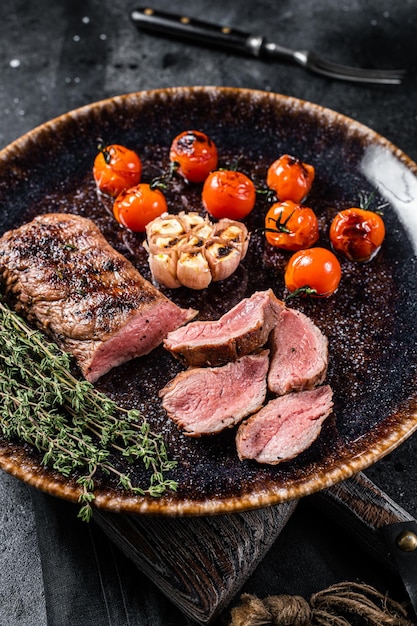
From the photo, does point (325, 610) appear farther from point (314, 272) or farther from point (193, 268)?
point (193, 268)

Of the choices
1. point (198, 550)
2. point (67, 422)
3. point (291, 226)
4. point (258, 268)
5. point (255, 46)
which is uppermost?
point (255, 46)

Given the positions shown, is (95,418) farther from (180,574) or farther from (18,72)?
(18,72)

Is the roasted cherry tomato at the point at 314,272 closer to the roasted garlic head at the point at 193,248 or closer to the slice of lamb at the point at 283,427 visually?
the roasted garlic head at the point at 193,248

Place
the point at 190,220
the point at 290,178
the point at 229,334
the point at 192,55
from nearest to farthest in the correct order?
the point at 229,334 < the point at 190,220 < the point at 290,178 < the point at 192,55

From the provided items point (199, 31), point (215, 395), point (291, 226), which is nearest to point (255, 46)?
point (199, 31)

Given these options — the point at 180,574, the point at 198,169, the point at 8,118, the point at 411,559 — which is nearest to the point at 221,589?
the point at 180,574

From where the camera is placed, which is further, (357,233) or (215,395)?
(357,233)

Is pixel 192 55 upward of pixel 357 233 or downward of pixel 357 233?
downward

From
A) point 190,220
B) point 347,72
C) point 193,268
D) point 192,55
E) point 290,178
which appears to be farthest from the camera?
point 192,55
